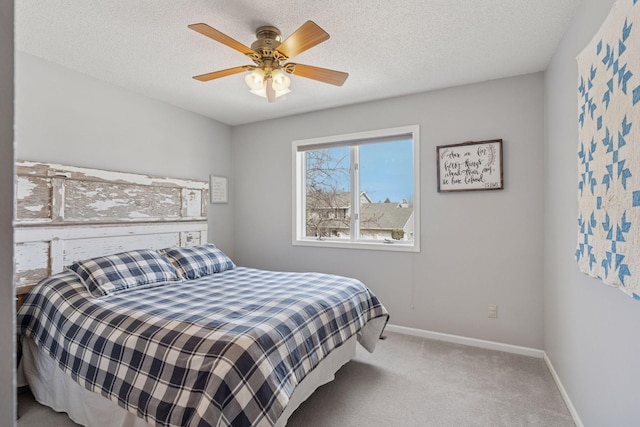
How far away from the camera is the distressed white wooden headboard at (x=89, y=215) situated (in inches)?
94.7

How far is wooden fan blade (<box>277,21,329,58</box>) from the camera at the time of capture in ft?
5.73

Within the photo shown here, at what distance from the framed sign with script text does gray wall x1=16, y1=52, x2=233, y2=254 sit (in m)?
2.73

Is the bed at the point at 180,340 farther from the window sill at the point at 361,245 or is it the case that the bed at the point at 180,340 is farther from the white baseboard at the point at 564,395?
the white baseboard at the point at 564,395

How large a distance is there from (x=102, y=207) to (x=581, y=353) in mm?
3674

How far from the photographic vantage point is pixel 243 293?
238 centimetres

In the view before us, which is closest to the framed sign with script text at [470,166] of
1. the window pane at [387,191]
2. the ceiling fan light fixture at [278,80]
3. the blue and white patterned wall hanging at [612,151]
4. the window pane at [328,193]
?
the window pane at [387,191]

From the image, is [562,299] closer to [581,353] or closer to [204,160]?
[581,353]

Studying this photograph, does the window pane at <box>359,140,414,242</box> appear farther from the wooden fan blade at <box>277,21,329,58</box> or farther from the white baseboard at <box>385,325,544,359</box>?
the wooden fan blade at <box>277,21,329,58</box>

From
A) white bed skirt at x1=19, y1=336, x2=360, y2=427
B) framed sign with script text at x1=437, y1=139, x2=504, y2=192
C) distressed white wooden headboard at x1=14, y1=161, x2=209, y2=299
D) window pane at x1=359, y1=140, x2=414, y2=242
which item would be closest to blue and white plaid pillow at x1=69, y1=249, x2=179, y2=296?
distressed white wooden headboard at x1=14, y1=161, x2=209, y2=299

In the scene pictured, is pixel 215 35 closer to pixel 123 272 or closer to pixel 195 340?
pixel 195 340

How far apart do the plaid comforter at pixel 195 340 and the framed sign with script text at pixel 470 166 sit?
57.2 inches

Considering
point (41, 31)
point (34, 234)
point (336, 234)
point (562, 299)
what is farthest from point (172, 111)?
point (562, 299)

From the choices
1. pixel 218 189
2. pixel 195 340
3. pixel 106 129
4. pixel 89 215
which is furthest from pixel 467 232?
pixel 106 129

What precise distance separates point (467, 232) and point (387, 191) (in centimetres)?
91
